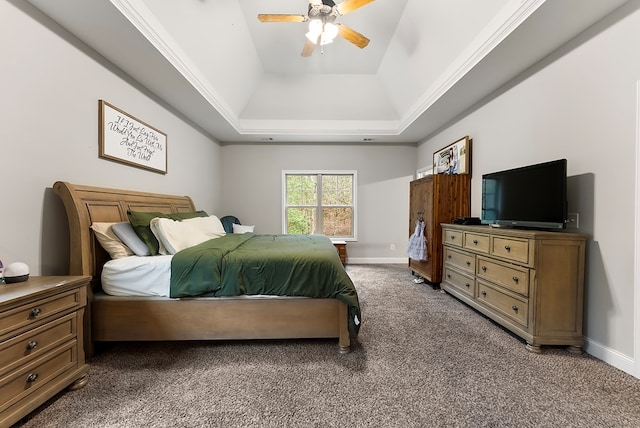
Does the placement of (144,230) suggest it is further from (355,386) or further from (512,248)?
(512,248)

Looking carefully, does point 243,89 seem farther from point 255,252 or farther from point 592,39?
point 592,39

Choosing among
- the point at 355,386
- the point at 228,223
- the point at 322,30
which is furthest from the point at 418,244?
the point at 228,223

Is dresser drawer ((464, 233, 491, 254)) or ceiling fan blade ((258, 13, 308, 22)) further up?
ceiling fan blade ((258, 13, 308, 22))

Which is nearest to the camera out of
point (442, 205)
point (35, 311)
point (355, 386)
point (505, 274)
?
point (35, 311)

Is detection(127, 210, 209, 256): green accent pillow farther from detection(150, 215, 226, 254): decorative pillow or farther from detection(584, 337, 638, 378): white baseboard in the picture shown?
detection(584, 337, 638, 378): white baseboard

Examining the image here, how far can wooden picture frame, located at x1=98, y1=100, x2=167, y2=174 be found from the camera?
2.30 metres

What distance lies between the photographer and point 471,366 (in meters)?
1.78

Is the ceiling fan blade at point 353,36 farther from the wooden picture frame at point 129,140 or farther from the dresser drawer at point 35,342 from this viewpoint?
the dresser drawer at point 35,342

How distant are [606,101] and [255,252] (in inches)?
113

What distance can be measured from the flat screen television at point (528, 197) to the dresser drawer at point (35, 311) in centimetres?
336

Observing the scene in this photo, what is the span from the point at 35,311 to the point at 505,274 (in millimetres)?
3220

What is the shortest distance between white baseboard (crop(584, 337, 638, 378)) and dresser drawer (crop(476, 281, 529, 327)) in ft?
1.48

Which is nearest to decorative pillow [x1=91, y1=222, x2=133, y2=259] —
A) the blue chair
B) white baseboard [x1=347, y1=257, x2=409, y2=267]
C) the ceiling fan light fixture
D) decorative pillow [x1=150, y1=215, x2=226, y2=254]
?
decorative pillow [x1=150, y1=215, x2=226, y2=254]

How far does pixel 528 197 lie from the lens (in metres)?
2.29
